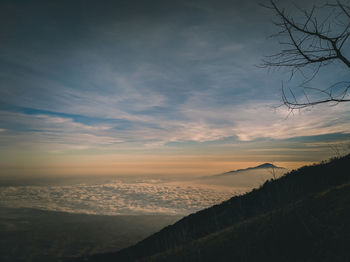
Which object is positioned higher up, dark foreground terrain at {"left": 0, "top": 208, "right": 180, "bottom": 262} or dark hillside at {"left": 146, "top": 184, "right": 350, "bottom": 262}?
dark hillside at {"left": 146, "top": 184, "right": 350, "bottom": 262}

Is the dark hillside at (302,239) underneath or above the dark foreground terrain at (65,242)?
above

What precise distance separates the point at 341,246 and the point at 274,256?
1.37 m

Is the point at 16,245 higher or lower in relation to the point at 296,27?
lower

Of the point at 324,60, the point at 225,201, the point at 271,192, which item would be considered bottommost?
the point at 225,201

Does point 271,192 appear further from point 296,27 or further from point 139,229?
point 139,229

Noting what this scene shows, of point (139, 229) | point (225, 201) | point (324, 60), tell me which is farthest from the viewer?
point (139, 229)

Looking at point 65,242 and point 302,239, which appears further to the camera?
point 65,242

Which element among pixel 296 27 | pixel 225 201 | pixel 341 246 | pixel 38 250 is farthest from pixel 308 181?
pixel 38 250

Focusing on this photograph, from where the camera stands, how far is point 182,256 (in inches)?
280

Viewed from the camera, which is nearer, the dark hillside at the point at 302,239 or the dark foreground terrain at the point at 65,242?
the dark hillside at the point at 302,239

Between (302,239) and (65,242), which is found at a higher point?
(302,239)

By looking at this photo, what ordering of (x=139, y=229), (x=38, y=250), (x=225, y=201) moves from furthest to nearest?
(x=139, y=229), (x=38, y=250), (x=225, y=201)

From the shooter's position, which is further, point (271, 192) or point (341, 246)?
point (271, 192)

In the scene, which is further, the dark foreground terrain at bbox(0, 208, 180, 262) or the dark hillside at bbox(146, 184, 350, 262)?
the dark foreground terrain at bbox(0, 208, 180, 262)
